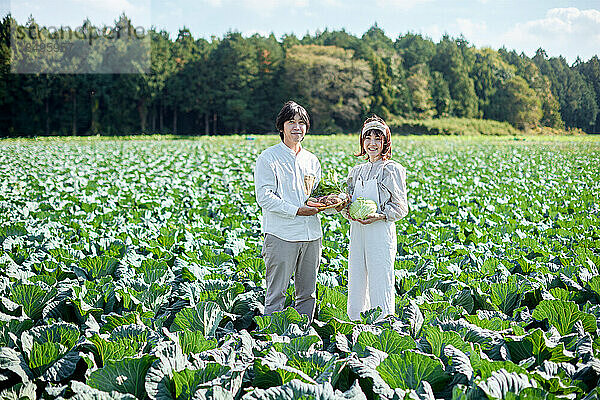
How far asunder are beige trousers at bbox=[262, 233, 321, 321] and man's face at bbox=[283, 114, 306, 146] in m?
0.66

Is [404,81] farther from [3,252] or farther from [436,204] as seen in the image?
[3,252]

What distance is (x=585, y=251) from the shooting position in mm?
5223

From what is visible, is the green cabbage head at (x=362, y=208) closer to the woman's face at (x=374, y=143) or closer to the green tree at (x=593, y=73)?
the woman's face at (x=374, y=143)

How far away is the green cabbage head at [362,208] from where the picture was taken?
11.0 ft

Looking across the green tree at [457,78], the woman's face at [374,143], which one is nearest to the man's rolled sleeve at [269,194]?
the woman's face at [374,143]

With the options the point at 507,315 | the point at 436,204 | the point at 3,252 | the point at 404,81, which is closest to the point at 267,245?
the point at 507,315

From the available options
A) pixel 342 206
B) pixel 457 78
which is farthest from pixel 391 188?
pixel 457 78

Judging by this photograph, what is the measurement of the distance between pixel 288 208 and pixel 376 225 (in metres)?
0.65

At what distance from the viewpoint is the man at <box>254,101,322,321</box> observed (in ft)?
11.0

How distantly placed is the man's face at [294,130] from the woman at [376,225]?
0.43 metres

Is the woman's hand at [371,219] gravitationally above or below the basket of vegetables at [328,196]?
below

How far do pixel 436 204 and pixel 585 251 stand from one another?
11.5 ft

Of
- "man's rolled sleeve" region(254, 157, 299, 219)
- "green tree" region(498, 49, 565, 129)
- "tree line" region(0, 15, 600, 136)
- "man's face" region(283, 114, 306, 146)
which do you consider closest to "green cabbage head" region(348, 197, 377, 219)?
"man's rolled sleeve" region(254, 157, 299, 219)

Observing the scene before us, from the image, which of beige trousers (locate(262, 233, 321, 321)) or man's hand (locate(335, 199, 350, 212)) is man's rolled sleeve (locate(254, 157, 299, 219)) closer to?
beige trousers (locate(262, 233, 321, 321))
